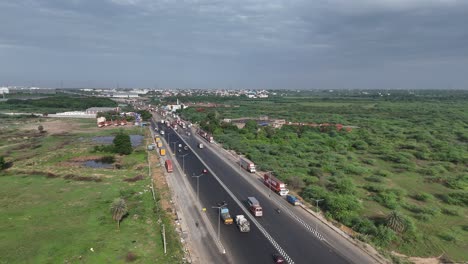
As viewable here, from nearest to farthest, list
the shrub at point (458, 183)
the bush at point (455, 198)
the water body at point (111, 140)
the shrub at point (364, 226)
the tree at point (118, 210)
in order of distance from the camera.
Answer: the shrub at point (364, 226)
the tree at point (118, 210)
the bush at point (455, 198)
the shrub at point (458, 183)
the water body at point (111, 140)

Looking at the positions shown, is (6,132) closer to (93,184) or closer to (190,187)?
(93,184)

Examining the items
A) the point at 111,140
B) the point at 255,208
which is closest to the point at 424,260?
the point at 255,208

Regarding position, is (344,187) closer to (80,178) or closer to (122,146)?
(80,178)

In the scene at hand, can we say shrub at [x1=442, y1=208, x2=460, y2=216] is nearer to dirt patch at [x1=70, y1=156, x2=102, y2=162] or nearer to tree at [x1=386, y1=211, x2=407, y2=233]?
tree at [x1=386, y1=211, x2=407, y2=233]

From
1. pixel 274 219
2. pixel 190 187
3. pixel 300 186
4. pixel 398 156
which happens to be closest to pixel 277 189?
pixel 300 186

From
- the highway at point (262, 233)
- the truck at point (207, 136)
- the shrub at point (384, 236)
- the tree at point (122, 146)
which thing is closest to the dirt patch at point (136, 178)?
the highway at point (262, 233)

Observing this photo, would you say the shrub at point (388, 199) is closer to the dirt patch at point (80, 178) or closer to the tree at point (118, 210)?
the tree at point (118, 210)
